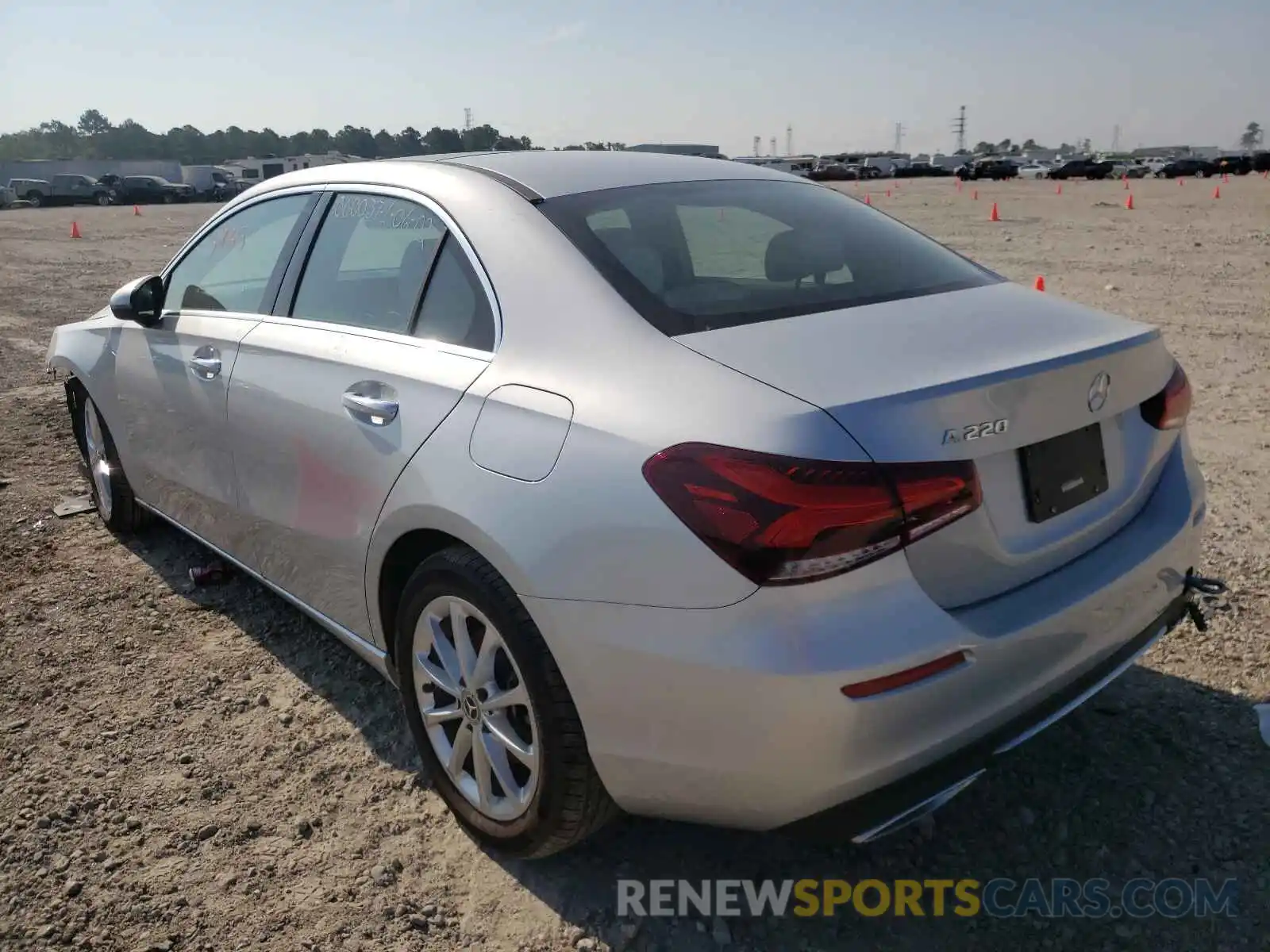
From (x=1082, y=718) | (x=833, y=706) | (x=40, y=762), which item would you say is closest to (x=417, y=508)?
(x=833, y=706)

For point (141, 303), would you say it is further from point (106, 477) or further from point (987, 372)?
point (987, 372)

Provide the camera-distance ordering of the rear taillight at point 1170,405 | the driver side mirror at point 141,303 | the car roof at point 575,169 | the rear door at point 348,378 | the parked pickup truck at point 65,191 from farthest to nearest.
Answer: the parked pickup truck at point 65,191 < the driver side mirror at point 141,303 < the car roof at point 575,169 < the rear door at point 348,378 < the rear taillight at point 1170,405

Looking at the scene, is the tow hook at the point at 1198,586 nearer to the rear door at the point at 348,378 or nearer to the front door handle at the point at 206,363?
the rear door at the point at 348,378

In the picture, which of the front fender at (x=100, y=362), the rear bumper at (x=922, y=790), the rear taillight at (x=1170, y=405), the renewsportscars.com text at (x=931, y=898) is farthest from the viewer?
the front fender at (x=100, y=362)

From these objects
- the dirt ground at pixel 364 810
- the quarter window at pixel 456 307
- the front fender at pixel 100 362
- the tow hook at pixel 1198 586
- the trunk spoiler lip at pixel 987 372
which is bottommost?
the dirt ground at pixel 364 810

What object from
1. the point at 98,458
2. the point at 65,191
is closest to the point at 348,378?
the point at 98,458

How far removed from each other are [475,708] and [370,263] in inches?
57.7

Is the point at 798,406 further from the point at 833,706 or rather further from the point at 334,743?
the point at 334,743

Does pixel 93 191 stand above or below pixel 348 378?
above

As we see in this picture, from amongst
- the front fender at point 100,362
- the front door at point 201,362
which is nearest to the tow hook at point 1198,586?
the front door at point 201,362

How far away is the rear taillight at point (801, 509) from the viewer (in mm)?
1860

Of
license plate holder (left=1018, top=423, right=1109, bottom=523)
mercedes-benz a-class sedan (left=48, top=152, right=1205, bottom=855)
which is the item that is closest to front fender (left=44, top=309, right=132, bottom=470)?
mercedes-benz a-class sedan (left=48, top=152, right=1205, bottom=855)

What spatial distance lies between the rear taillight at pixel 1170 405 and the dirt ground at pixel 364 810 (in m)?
1.02

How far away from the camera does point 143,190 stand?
171ft
